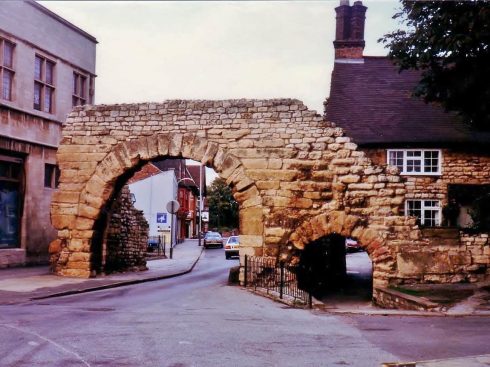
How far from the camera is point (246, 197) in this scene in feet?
58.9

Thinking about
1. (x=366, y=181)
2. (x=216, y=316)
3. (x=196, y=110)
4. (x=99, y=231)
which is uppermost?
(x=196, y=110)

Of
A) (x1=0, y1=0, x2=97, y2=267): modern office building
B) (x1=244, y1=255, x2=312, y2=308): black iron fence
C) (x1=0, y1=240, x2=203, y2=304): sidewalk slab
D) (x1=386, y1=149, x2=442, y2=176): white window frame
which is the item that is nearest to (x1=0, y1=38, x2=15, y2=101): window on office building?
(x1=0, y1=0, x2=97, y2=267): modern office building

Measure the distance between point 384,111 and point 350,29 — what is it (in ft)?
18.9

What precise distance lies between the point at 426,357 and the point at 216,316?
4.37m

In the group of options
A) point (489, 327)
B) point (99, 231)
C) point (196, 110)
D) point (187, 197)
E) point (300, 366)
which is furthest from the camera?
point (187, 197)

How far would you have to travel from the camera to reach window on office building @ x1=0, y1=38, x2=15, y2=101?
2120cm

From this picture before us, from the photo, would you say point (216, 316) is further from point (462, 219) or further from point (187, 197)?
point (187, 197)

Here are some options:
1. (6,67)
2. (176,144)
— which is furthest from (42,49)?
(176,144)

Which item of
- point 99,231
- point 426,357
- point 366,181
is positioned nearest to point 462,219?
point 366,181

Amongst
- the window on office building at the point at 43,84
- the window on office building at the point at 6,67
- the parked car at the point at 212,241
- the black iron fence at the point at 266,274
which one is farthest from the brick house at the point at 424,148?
the parked car at the point at 212,241

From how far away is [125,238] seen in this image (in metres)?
23.1

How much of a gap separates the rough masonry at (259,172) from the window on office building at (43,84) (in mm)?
4943

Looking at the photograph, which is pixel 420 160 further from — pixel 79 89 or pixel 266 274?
pixel 79 89

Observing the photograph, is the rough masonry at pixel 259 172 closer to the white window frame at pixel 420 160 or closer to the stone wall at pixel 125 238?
the stone wall at pixel 125 238
